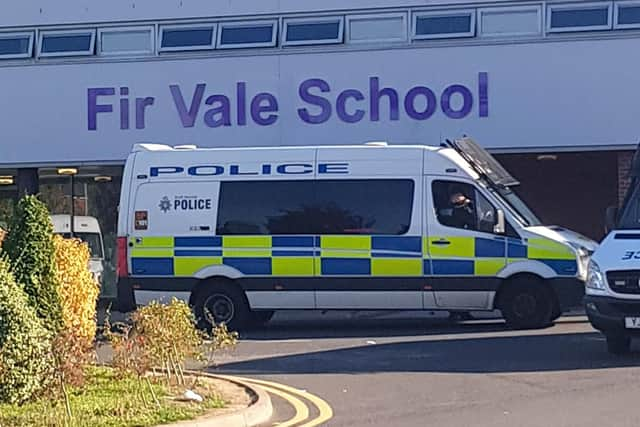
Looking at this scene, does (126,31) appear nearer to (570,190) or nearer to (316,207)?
(316,207)

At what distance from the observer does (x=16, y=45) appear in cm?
2109

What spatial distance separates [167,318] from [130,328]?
0.61 metres

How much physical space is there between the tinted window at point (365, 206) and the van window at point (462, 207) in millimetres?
405

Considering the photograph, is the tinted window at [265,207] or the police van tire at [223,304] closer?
the tinted window at [265,207]

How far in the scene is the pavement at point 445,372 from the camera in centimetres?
977

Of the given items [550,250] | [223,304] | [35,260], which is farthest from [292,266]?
[35,260]

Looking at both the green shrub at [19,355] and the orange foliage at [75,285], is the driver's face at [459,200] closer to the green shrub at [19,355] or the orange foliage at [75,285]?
the orange foliage at [75,285]

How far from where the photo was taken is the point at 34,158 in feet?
68.1

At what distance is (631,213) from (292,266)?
472cm

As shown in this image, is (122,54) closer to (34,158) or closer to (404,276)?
(34,158)

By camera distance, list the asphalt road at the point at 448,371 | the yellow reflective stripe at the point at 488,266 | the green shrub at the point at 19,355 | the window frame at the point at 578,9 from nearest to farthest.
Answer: the green shrub at the point at 19,355, the asphalt road at the point at 448,371, the yellow reflective stripe at the point at 488,266, the window frame at the point at 578,9

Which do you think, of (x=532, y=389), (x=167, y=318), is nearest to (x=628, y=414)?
(x=532, y=389)

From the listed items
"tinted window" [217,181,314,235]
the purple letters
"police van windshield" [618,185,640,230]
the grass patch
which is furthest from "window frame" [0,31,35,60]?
"police van windshield" [618,185,640,230]

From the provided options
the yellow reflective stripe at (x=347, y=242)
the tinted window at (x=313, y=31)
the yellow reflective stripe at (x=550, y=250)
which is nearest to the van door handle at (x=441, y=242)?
the yellow reflective stripe at (x=347, y=242)
